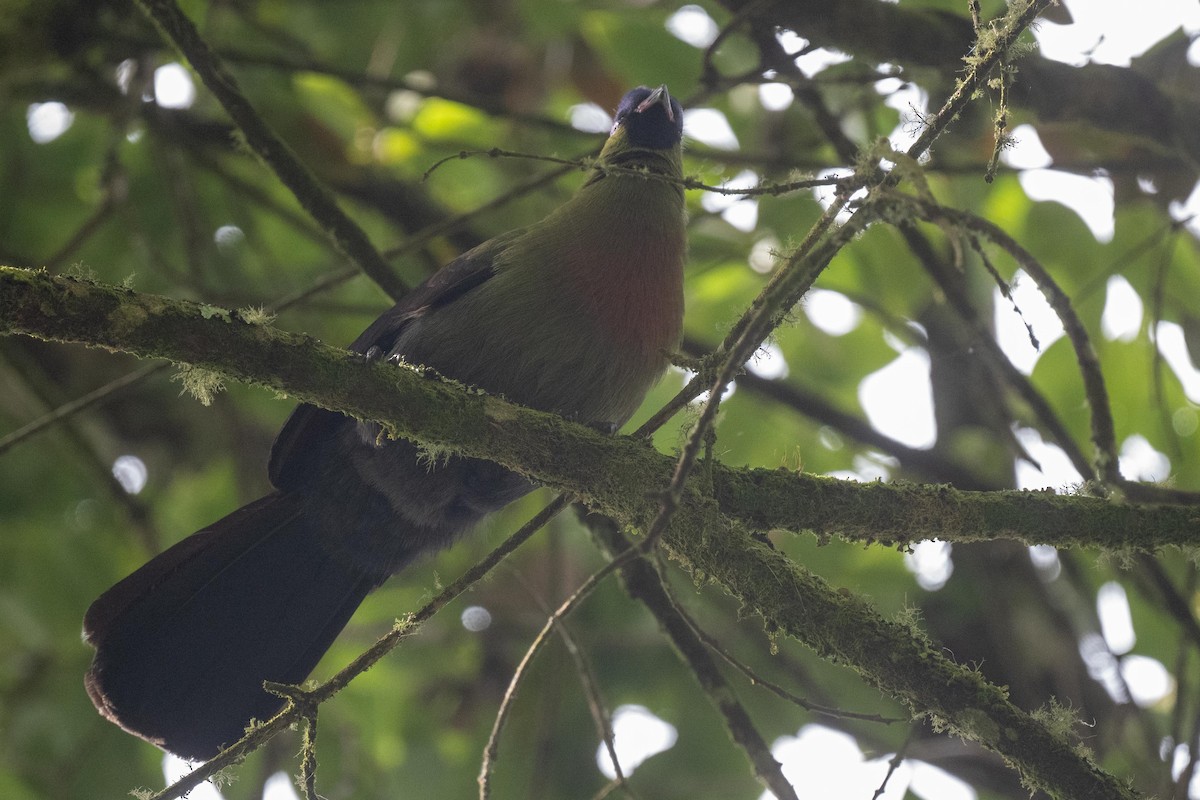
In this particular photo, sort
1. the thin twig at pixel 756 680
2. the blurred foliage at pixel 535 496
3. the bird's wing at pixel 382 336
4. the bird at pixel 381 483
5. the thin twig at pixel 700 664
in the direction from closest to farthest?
the thin twig at pixel 756 680 < the thin twig at pixel 700 664 < the bird at pixel 381 483 < the bird's wing at pixel 382 336 < the blurred foliage at pixel 535 496

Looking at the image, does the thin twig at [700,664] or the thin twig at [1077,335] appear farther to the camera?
the thin twig at [700,664]

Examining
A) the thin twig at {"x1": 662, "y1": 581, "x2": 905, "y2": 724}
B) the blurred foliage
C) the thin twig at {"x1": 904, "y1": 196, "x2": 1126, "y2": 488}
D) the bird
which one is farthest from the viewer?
the blurred foliage

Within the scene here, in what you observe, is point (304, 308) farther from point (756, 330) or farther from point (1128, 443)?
point (1128, 443)

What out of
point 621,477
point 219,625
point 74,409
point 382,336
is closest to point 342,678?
point 621,477

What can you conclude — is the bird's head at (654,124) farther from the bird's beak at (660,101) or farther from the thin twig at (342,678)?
the thin twig at (342,678)

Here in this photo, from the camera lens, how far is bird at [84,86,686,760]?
9.80 feet

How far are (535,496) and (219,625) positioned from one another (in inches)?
72.4

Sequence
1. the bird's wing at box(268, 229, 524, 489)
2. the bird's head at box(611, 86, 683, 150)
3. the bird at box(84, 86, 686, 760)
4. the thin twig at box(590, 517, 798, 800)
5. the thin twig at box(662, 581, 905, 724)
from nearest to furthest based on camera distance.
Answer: the thin twig at box(662, 581, 905, 724)
the thin twig at box(590, 517, 798, 800)
the bird at box(84, 86, 686, 760)
the bird's wing at box(268, 229, 524, 489)
the bird's head at box(611, 86, 683, 150)

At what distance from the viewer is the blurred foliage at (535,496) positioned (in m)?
3.79

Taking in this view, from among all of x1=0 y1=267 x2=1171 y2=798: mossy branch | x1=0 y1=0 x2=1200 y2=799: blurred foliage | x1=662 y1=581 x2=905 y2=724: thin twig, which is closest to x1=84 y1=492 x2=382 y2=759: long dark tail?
x1=0 y1=0 x2=1200 y2=799: blurred foliage

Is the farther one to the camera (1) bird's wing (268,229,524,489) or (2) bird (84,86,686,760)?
(1) bird's wing (268,229,524,489)

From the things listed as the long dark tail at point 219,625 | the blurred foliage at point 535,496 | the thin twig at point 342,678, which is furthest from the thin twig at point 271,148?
the thin twig at point 342,678

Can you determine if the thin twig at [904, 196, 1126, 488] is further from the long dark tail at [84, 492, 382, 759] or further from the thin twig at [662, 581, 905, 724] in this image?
the long dark tail at [84, 492, 382, 759]

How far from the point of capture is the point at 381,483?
314cm
